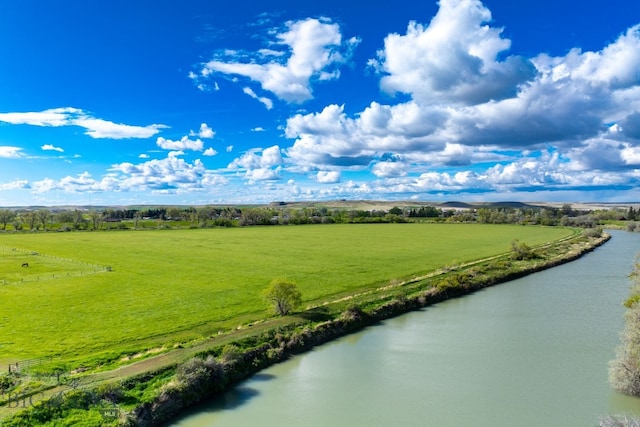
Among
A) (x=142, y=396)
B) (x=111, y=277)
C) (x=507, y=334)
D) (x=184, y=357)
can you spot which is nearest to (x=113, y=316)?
(x=184, y=357)

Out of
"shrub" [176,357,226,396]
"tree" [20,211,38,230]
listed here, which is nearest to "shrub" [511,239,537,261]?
"shrub" [176,357,226,396]

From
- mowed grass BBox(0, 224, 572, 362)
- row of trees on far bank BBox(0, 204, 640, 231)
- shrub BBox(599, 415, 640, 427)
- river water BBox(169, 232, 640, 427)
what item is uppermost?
row of trees on far bank BBox(0, 204, 640, 231)

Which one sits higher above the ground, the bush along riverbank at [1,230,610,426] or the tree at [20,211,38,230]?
the tree at [20,211,38,230]

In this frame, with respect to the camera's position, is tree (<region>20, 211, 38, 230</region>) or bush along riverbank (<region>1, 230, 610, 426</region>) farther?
tree (<region>20, 211, 38, 230</region>)

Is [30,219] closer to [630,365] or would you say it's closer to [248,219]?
[248,219]

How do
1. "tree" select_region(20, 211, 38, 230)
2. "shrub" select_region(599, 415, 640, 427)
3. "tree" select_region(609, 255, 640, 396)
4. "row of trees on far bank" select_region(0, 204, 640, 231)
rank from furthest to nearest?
1. "tree" select_region(20, 211, 38, 230)
2. "row of trees on far bank" select_region(0, 204, 640, 231)
3. "tree" select_region(609, 255, 640, 396)
4. "shrub" select_region(599, 415, 640, 427)

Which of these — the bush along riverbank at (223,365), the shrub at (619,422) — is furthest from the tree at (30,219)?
the shrub at (619,422)

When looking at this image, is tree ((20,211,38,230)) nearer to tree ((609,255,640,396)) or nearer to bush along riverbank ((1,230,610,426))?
bush along riverbank ((1,230,610,426))

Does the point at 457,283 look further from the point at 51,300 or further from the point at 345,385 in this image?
the point at 51,300

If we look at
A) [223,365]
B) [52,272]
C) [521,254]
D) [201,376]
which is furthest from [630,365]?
[52,272]
